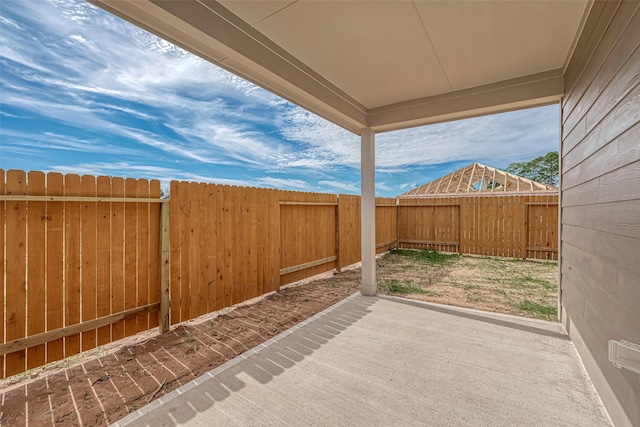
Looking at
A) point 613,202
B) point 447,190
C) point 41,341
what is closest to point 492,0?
point 613,202

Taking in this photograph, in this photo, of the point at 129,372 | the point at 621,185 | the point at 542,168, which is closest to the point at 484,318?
the point at 621,185

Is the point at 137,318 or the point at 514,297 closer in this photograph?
the point at 137,318

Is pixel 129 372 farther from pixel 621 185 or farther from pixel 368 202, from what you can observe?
pixel 621 185

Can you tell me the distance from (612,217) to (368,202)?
257 centimetres

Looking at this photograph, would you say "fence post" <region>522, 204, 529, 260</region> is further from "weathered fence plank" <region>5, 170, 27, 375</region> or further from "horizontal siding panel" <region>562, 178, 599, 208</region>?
"weathered fence plank" <region>5, 170, 27, 375</region>

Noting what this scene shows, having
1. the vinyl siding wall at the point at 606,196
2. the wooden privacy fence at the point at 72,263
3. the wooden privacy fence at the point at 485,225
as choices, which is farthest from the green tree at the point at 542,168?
the wooden privacy fence at the point at 72,263

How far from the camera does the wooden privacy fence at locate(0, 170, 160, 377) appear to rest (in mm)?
1945

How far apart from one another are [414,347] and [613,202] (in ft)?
5.67

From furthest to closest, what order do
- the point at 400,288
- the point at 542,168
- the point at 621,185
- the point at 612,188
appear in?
1. the point at 542,168
2. the point at 400,288
3. the point at 612,188
4. the point at 621,185

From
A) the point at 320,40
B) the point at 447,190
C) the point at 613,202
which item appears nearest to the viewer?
the point at 613,202

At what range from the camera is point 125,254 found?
2.54 meters

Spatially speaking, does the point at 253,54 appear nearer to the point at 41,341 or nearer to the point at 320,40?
the point at 320,40

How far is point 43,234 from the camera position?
2.08m

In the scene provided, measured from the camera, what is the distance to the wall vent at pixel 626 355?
89cm
